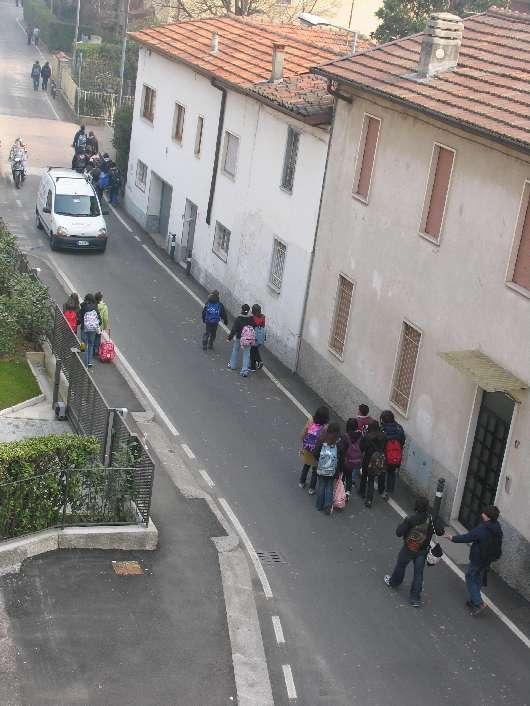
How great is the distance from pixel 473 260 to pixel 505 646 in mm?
6008

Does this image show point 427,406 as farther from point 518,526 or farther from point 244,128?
point 244,128

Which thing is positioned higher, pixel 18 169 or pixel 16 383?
pixel 16 383

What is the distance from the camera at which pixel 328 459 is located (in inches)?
722

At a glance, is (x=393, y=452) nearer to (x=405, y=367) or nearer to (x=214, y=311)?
(x=405, y=367)

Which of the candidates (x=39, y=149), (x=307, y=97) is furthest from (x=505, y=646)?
(x=39, y=149)

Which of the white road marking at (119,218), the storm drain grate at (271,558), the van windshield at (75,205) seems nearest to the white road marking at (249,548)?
the storm drain grate at (271,558)

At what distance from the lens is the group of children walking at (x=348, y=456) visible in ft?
60.4

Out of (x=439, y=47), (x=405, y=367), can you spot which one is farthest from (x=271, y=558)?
(x=439, y=47)

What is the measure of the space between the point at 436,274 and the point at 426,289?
39cm

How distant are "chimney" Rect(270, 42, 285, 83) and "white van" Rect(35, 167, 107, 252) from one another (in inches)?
305

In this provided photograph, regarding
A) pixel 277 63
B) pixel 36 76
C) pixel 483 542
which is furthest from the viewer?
pixel 36 76

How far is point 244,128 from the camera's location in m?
29.5

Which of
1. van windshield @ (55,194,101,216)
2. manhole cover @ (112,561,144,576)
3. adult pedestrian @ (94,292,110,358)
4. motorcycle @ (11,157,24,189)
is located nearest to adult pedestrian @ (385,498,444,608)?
manhole cover @ (112,561,144,576)

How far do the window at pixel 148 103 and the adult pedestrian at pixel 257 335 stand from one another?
1454 cm
